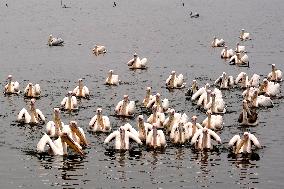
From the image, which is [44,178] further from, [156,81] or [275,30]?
[275,30]

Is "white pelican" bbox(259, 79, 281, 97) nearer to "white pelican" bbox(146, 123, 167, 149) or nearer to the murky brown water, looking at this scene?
the murky brown water

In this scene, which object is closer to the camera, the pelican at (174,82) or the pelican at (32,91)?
the pelican at (32,91)

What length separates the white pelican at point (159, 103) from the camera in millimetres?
42781

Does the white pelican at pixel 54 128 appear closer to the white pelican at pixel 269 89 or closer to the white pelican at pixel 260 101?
the white pelican at pixel 260 101

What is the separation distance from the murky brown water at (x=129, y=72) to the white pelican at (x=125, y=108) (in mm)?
739

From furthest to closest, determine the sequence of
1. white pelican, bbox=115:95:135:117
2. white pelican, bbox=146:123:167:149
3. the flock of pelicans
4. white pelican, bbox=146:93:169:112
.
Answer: white pelican, bbox=146:93:169:112, white pelican, bbox=115:95:135:117, white pelican, bbox=146:123:167:149, the flock of pelicans

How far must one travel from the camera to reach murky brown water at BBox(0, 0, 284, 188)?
1225 inches

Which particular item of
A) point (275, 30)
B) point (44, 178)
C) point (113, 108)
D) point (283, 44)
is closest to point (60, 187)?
point (44, 178)

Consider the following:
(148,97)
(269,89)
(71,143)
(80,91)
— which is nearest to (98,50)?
(80,91)

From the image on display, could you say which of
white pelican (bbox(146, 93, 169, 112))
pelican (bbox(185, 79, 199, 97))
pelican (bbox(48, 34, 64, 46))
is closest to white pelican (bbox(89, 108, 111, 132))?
white pelican (bbox(146, 93, 169, 112))

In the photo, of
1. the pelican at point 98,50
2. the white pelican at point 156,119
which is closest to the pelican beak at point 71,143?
the white pelican at point 156,119

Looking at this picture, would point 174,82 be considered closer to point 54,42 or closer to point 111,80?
point 111,80

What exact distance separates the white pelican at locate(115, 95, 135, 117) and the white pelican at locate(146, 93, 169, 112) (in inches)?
63.9

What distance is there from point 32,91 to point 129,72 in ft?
50.0
